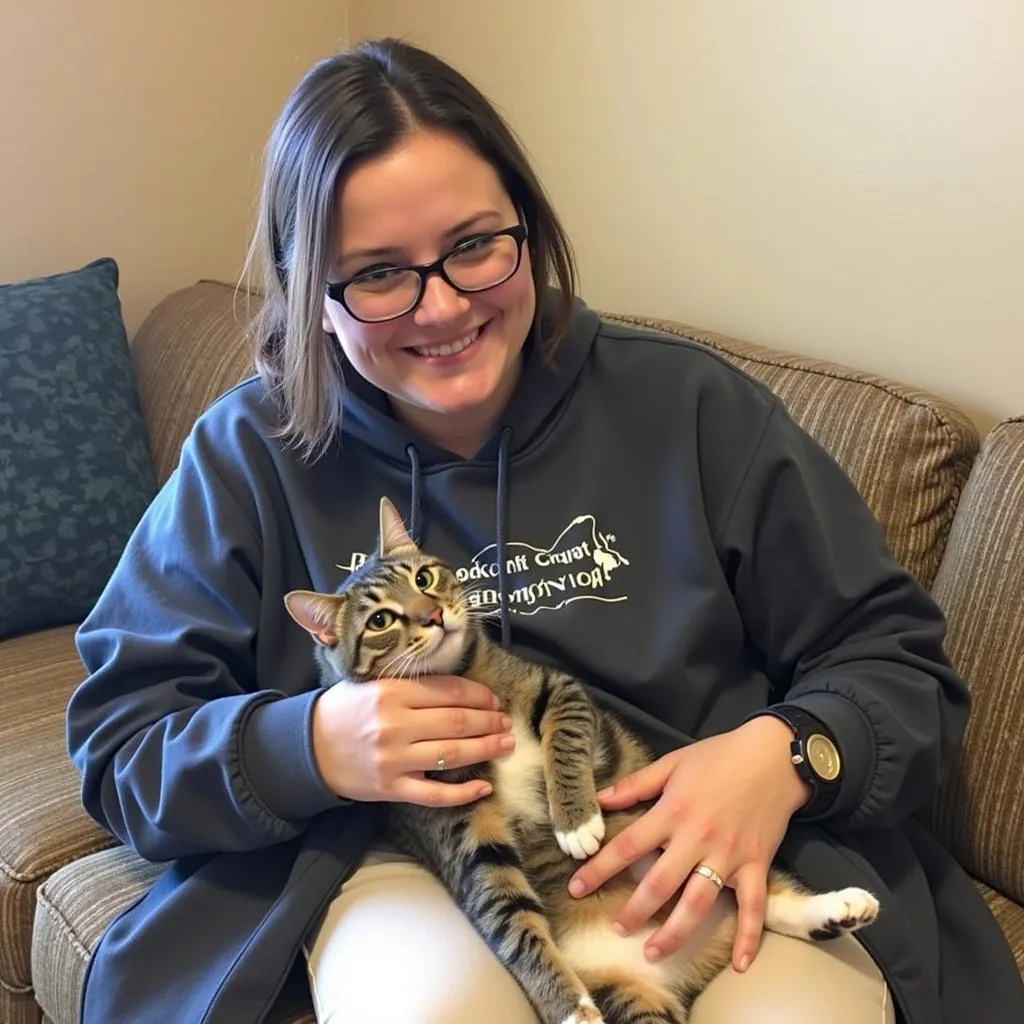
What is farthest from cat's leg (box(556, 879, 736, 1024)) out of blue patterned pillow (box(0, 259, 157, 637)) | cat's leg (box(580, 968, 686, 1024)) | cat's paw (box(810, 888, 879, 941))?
blue patterned pillow (box(0, 259, 157, 637))

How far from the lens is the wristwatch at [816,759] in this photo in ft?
3.83

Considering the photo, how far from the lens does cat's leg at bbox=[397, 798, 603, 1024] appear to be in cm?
107

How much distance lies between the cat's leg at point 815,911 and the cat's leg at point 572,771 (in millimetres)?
190

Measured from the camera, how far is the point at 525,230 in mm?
1313

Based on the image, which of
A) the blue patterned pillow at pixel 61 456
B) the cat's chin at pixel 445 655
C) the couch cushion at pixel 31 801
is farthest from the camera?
the blue patterned pillow at pixel 61 456

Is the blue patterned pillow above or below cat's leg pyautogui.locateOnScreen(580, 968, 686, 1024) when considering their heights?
above

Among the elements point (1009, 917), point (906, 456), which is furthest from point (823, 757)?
point (906, 456)

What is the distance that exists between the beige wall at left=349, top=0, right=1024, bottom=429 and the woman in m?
0.44

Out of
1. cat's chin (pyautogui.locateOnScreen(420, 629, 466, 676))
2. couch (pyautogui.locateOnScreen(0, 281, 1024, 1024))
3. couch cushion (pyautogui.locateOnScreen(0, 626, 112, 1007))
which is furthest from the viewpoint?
couch cushion (pyautogui.locateOnScreen(0, 626, 112, 1007))

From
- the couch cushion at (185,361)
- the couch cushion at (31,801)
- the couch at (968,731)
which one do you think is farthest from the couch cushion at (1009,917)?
the couch cushion at (185,361)

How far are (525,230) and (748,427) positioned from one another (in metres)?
0.35

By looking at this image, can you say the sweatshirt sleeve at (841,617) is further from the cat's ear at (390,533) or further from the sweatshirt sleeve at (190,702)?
the sweatshirt sleeve at (190,702)

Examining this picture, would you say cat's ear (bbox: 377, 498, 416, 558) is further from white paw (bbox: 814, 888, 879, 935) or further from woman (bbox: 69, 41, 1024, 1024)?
white paw (bbox: 814, 888, 879, 935)

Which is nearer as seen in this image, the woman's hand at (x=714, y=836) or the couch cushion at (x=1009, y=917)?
the woman's hand at (x=714, y=836)
